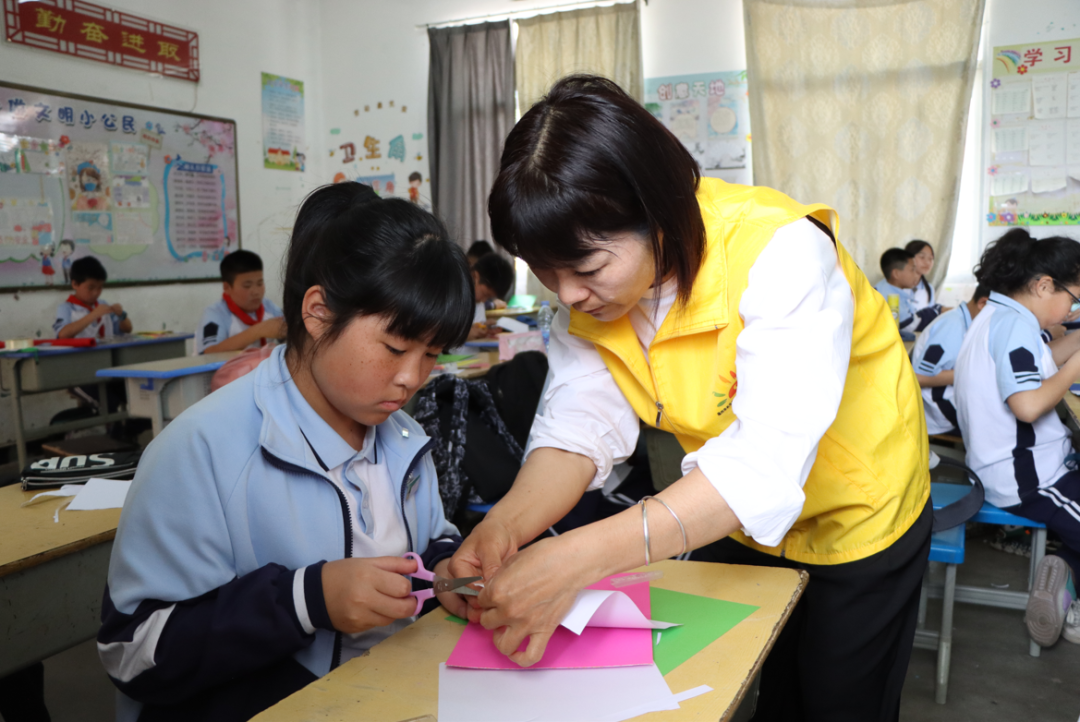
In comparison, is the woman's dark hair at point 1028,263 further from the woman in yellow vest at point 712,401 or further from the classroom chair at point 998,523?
the woman in yellow vest at point 712,401

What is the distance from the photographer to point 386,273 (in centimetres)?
90

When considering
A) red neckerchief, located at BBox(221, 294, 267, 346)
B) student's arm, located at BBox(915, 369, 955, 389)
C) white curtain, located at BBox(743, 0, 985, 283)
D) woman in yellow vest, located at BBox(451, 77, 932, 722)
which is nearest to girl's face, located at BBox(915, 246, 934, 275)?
white curtain, located at BBox(743, 0, 985, 283)

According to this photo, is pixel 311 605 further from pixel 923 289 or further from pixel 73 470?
pixel 923 289

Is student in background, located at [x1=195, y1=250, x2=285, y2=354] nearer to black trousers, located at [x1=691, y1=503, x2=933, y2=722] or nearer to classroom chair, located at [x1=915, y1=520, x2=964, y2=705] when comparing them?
classroom chair, located at [x1=915, y1=520, x2=964, y2=705]

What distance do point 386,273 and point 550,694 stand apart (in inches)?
19.3

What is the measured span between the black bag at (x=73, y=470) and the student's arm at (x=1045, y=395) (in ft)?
6.78

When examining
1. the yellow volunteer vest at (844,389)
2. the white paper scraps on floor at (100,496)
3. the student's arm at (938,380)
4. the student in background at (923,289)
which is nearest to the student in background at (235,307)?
the white paper scraps on floor at (100,496)

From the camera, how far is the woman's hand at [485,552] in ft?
2.96

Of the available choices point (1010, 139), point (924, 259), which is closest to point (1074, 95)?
point (1010, 139)

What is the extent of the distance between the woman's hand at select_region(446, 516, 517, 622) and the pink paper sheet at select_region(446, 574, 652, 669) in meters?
0.08

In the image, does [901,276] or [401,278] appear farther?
[901,276]

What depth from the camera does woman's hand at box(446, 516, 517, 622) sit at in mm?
903

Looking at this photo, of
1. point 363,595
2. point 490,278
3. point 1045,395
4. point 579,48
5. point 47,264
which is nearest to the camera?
point 363,595

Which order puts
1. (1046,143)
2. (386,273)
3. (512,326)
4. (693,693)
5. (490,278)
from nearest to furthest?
1. (693,693)
2. (386,273)
3. (512,326)
4. (490,278)
5. (1046,143)
